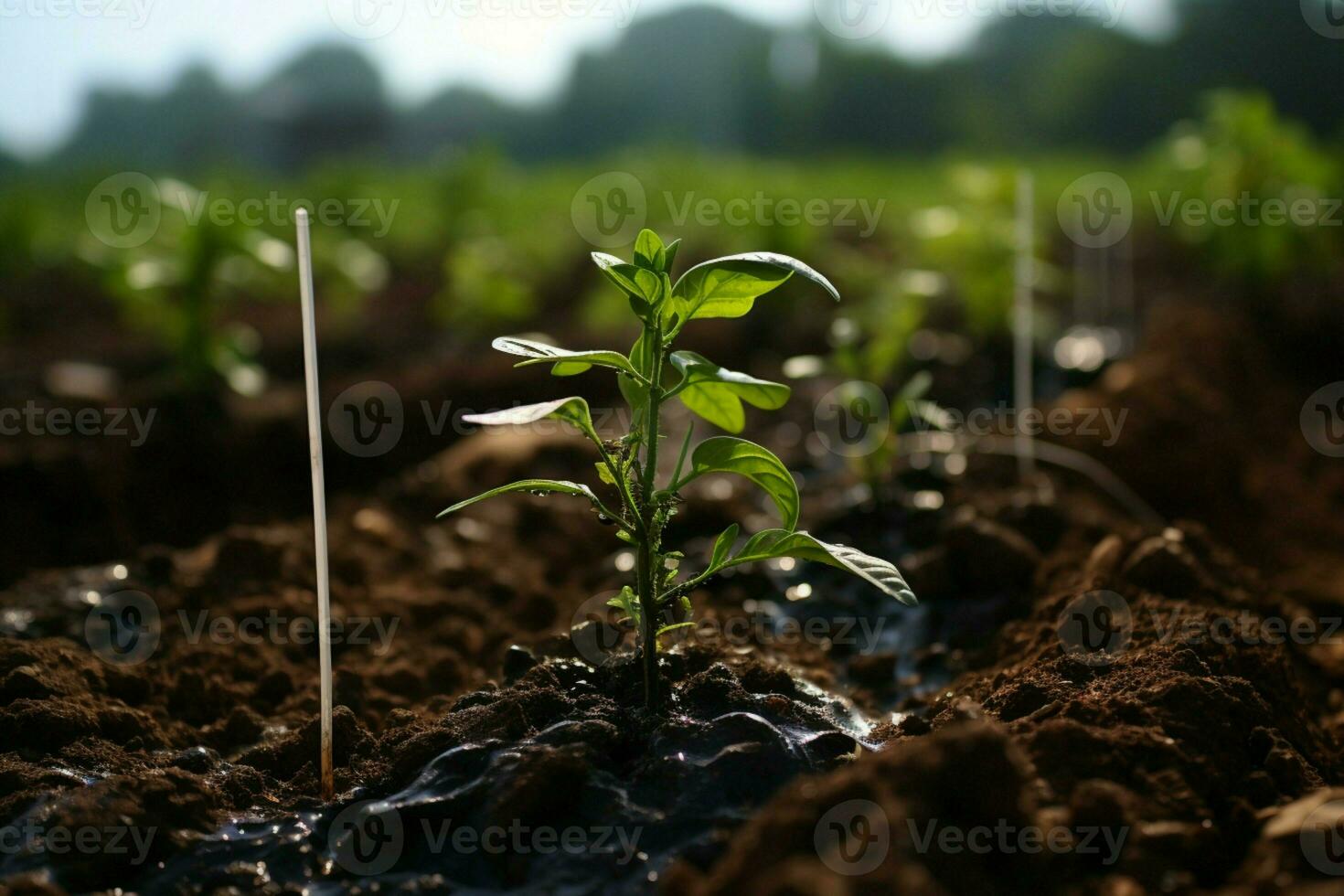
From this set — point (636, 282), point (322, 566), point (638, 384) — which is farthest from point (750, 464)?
point (322, 566)

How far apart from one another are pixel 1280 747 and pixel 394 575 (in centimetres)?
222

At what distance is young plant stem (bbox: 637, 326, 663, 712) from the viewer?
5.66 ft

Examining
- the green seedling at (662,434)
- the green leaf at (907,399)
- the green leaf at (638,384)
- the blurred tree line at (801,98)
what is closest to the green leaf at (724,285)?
the green seedling at (662,434)

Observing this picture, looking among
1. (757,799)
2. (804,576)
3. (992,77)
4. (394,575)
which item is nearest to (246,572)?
(394,575)

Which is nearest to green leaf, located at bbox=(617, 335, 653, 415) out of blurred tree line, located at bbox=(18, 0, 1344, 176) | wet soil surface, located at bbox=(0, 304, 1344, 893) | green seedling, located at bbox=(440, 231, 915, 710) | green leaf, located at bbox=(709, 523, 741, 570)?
green seedling, located at bbox=(440, 231, 915, 710)

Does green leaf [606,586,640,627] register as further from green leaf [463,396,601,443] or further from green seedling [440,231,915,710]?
green leaf [463,396,601,443]

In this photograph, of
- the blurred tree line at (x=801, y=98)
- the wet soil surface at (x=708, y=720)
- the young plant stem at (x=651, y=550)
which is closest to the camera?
the wet soil surface at (x=708, y=720)

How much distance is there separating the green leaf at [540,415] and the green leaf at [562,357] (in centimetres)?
5

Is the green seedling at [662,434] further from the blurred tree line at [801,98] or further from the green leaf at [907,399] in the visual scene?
the blurred tree line at [801,98]

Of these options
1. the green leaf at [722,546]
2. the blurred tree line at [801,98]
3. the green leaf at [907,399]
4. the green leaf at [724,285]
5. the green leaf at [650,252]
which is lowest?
the green leaf at [722,546]

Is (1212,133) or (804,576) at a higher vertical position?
(1212,133)

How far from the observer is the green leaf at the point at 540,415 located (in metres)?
1.38

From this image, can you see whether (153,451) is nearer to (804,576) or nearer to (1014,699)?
(804,576)

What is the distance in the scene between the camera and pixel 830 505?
3.24 metres
